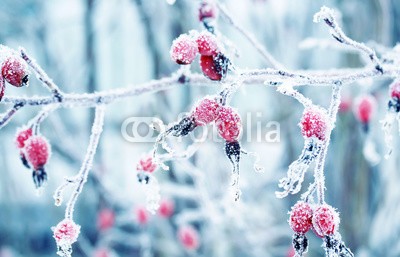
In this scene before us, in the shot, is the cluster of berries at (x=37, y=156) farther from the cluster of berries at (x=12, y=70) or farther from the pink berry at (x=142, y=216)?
the pink berry at (x=142, y=216)

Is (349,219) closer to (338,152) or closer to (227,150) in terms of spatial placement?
(338,152)

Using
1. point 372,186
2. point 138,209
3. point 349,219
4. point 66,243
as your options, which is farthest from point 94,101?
point 372,186

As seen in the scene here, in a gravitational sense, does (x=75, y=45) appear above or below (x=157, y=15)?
above

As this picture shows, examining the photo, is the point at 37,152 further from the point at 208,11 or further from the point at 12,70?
the point at 208,11

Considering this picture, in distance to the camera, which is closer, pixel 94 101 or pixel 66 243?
pixel 66 243

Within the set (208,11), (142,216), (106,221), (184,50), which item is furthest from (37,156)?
(106,221)

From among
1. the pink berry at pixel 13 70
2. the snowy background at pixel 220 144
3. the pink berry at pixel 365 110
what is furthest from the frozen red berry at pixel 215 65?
the snowy background at pixel 220 144
